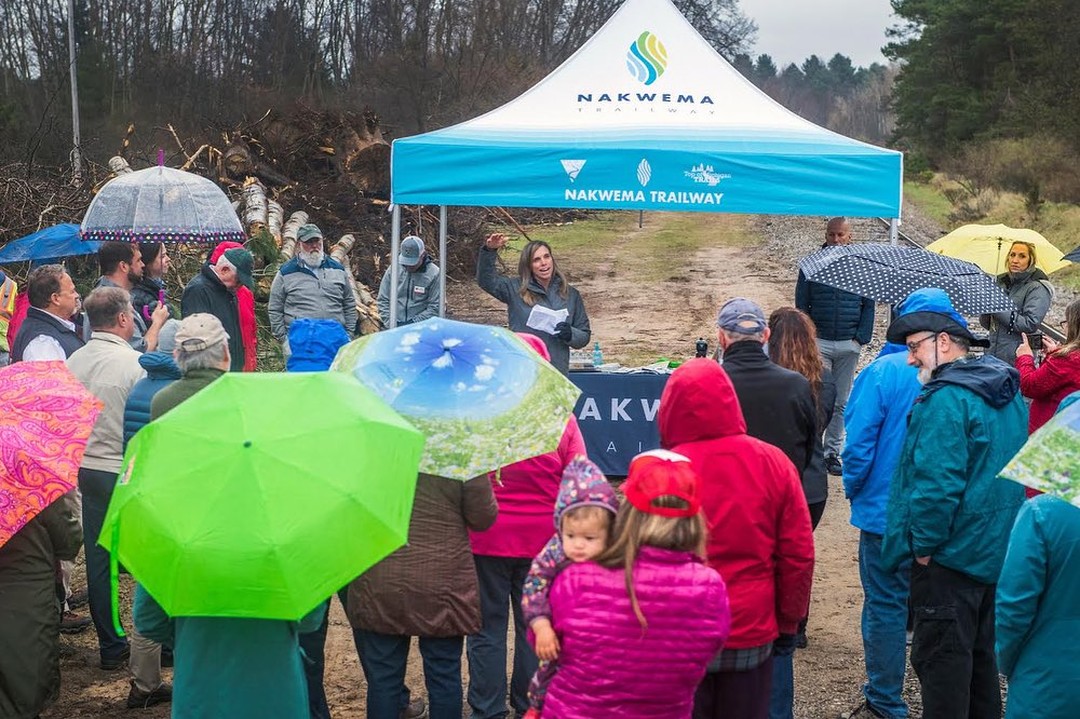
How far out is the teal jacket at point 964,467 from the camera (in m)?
4.23

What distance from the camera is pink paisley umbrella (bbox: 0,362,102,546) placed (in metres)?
3.82

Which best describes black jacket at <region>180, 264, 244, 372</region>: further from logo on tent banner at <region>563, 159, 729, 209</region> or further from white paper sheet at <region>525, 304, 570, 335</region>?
logo on tent banner at <region>563, 159, 729, 209</region>

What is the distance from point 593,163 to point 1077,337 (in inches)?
143

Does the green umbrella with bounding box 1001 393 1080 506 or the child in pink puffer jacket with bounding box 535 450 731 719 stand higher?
the green umbrella with bounding box 1001 393 1080 506

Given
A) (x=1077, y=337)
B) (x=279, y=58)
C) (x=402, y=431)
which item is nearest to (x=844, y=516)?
(x=1077, y=337)

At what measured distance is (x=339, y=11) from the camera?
4984cm

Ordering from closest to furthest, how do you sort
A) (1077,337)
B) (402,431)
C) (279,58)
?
(402,431)
(1077,337)
(279,58)


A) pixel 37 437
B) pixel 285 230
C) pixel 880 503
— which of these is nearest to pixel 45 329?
pixel 37 437

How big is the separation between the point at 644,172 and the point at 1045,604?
207 inches

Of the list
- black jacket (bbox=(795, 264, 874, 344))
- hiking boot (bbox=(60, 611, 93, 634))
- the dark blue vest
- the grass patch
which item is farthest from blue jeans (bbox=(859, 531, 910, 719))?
the grass patch

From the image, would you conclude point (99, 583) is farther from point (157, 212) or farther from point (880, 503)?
point (880, 503)

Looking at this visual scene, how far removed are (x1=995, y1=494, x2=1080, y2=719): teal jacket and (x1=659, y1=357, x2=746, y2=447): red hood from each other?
0.93 meters

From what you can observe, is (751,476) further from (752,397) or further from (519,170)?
(519,170)

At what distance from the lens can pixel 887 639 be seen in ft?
17.2
